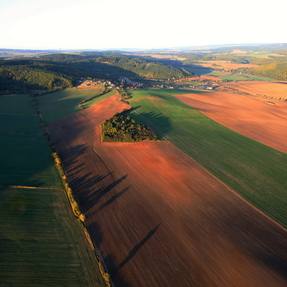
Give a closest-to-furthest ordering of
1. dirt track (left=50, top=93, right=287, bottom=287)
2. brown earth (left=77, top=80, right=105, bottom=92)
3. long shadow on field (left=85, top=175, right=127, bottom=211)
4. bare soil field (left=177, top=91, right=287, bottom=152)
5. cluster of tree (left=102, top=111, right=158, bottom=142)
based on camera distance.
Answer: dirt track (left=50, top=93, right=287, bottom=287), long shadow on field (left=85, top=175, right=127, bottom=211), cluster of tree (left=102, top=111, right=158, bottom=142), bare soil field (left=177, top=91, right=287, bottom=152), brown earth (left=77, top=80, right=105, bottom=92)

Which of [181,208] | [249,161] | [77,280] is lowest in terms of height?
[249,161]

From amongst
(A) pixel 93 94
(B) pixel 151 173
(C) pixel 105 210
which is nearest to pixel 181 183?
(B) pixel 151 173

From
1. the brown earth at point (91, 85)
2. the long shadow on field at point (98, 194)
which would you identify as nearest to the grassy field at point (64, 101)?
the brown earth at point (91, 85)

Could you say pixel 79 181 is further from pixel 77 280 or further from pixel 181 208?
pixel 77 280

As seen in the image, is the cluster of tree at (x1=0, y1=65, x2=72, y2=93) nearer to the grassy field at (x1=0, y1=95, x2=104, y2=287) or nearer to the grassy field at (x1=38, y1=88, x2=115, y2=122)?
the grassy field at (x1=38, y1=88, x2=115, y2=122)

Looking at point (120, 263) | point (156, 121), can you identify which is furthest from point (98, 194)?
point (156, 121)

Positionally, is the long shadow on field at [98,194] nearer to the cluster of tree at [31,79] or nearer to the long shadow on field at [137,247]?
the long shadow on field at [137,247]

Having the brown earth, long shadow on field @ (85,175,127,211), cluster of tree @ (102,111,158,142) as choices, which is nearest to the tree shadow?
cluster of tree @ (102,111,158,142)
